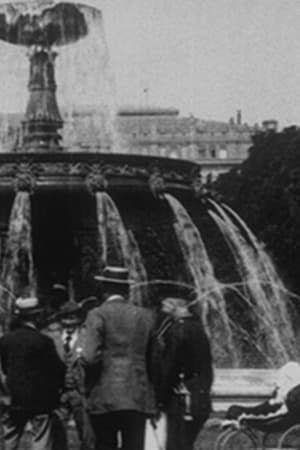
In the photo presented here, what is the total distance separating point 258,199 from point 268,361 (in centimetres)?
3064

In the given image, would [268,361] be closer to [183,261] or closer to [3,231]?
[183,261]

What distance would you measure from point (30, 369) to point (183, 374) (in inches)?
53.1

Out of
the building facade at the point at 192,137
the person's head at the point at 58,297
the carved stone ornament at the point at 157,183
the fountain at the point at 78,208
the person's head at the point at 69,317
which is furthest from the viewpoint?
the building facade at the point at 192,137

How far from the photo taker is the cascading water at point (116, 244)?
637 inches

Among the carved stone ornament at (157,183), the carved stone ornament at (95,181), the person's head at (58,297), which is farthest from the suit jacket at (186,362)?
the carved stone ornament at (157,183)

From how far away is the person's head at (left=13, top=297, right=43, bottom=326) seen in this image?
928cm

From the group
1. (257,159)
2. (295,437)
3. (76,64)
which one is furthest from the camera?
(257,159)

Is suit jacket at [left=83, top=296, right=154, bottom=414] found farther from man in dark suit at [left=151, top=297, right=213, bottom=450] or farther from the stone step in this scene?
the stone step

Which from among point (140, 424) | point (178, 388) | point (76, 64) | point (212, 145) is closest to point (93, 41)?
point (76, 64)

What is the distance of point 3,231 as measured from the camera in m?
16.7

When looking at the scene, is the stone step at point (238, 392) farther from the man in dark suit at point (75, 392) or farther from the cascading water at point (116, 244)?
the man in dark suit at point (75, 392)

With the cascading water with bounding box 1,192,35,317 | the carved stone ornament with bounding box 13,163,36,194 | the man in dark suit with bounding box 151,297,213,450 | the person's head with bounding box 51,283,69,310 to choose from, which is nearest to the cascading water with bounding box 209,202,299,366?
the cascading water with bounding box 1,192,35,317

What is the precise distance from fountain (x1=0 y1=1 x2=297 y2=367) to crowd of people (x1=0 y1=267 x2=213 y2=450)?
518cm

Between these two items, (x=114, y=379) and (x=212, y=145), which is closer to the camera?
(x=114, y=379)
